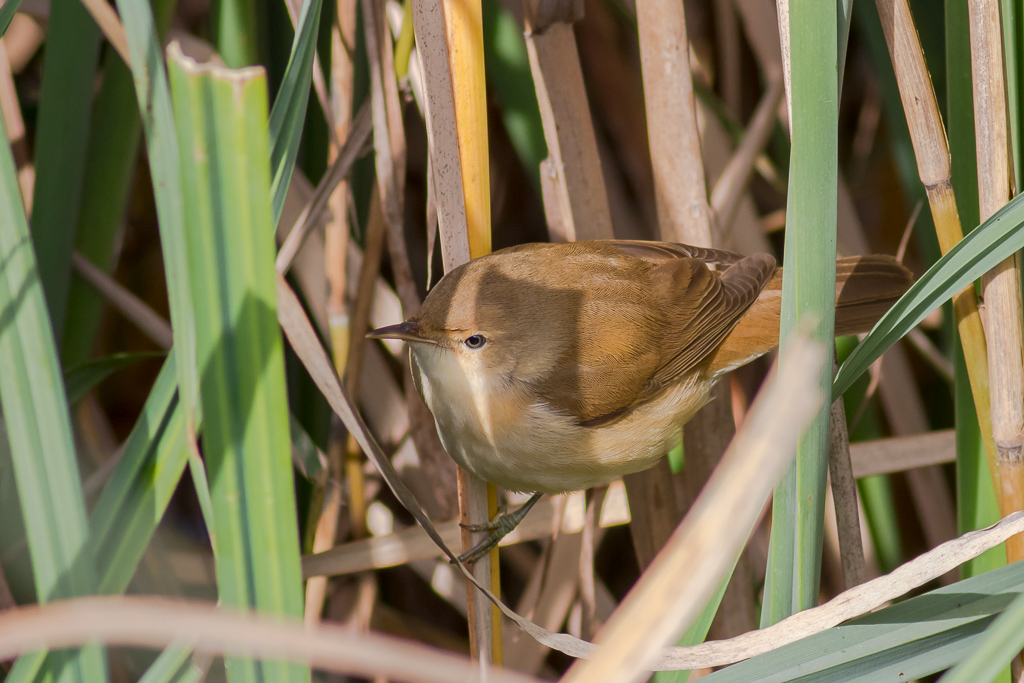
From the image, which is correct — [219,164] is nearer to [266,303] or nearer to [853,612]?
[266,303]

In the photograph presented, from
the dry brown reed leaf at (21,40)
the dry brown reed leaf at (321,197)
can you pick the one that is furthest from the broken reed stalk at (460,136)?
the dry brown reed leaf at (21,40)

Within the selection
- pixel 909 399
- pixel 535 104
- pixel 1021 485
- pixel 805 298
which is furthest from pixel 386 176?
pixel 909 399

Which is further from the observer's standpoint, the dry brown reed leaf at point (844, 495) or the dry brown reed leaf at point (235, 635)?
the dry brown reed leaf at point (844, 495)

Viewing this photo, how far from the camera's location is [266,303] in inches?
24.8

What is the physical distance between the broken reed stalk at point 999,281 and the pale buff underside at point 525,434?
610 millimetres

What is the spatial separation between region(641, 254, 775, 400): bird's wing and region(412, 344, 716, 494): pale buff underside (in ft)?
0.39

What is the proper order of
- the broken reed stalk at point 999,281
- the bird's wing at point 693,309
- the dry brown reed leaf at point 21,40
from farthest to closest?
the dry brown reed leaf at point 21,40
the bird's wing at point 693,309
the broken reed stalk at point 999,281

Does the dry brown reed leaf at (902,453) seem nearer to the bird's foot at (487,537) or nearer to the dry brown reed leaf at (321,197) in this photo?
the bird's foot at (487,537)

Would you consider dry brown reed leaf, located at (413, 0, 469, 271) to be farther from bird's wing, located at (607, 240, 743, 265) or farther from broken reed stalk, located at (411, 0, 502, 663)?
bird's wing, located at (607, 240, 743, 265)

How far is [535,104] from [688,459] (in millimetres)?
837

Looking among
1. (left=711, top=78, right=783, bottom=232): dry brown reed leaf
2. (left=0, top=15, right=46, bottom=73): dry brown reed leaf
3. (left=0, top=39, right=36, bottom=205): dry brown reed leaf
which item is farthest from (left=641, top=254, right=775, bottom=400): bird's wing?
(left=0, top=15, right=46, bottom=73): dry brown reed leaf

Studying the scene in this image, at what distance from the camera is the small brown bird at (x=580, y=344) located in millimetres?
1405

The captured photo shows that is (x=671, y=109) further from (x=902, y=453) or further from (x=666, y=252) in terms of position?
(x=902, y=453)

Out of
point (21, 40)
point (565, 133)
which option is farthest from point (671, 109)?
point (21, 40)
